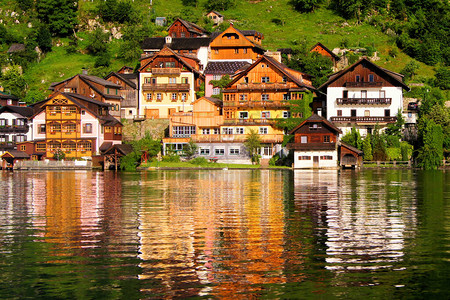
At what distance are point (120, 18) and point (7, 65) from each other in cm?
2688

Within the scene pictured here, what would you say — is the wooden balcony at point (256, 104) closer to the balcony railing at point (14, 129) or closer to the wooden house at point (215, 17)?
the balcony railing at point (14, 129)

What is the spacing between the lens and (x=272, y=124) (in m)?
94.8

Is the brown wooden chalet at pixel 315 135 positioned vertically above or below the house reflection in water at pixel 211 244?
above

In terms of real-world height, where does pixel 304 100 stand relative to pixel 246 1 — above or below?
below

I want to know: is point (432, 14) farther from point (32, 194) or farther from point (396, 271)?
point (396, 271)

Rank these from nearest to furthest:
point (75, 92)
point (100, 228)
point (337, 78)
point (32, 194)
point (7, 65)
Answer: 1. point (100, 228)
2. point (32, 194)
3. point (337, 78)
4. point (75, 92)
5. point (7, 65)

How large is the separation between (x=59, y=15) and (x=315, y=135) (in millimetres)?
79504

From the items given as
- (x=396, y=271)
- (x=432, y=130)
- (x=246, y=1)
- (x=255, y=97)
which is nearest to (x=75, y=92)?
(x=255, y=97)

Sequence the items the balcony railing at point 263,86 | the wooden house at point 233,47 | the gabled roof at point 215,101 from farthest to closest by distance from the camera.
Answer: the wooden house at point 233,47, the gabled roof at point 215,101, the balcony railing at point 263,86

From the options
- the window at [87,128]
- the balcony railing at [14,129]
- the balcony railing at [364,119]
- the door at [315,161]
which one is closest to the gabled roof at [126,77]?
the window at [87,128]

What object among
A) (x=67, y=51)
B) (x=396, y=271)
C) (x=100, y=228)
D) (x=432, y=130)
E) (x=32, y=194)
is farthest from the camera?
(x=67, y=51)

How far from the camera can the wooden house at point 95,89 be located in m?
101

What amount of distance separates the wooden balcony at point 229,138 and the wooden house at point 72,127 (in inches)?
535

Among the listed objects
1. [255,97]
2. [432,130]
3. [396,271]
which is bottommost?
[396,271]
